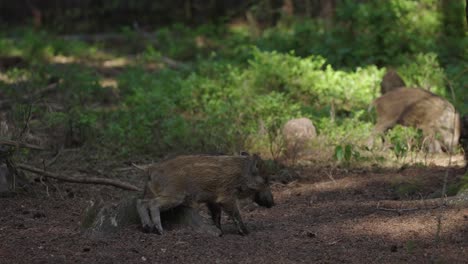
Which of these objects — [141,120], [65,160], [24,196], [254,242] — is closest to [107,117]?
[141,120]

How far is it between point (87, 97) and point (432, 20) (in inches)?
255

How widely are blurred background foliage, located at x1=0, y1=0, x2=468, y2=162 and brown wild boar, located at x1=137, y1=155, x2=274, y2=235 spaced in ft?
8.21

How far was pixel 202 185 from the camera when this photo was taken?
20.5 ft

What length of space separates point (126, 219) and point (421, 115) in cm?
546

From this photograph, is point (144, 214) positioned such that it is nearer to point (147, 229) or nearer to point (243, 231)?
point (147, 229)

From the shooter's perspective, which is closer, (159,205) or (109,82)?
(159,205)

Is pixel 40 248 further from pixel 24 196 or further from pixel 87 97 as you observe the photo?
pixel 87 97

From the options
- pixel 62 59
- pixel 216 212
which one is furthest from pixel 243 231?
pixel 62 59

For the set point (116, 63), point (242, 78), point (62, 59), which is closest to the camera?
point (242, 78)

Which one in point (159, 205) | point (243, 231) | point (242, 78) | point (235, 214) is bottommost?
point (242, 78)

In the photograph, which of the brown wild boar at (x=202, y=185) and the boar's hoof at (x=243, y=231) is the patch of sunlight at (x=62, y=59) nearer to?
the brown wild boar at (x=202, y=185)

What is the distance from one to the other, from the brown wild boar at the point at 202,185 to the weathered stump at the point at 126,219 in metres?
0.13

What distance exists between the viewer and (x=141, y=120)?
10422 millimetres

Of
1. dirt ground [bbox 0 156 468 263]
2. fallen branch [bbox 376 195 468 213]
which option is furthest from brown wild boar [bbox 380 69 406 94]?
fallen branch [bbox 376 195 468 213]
